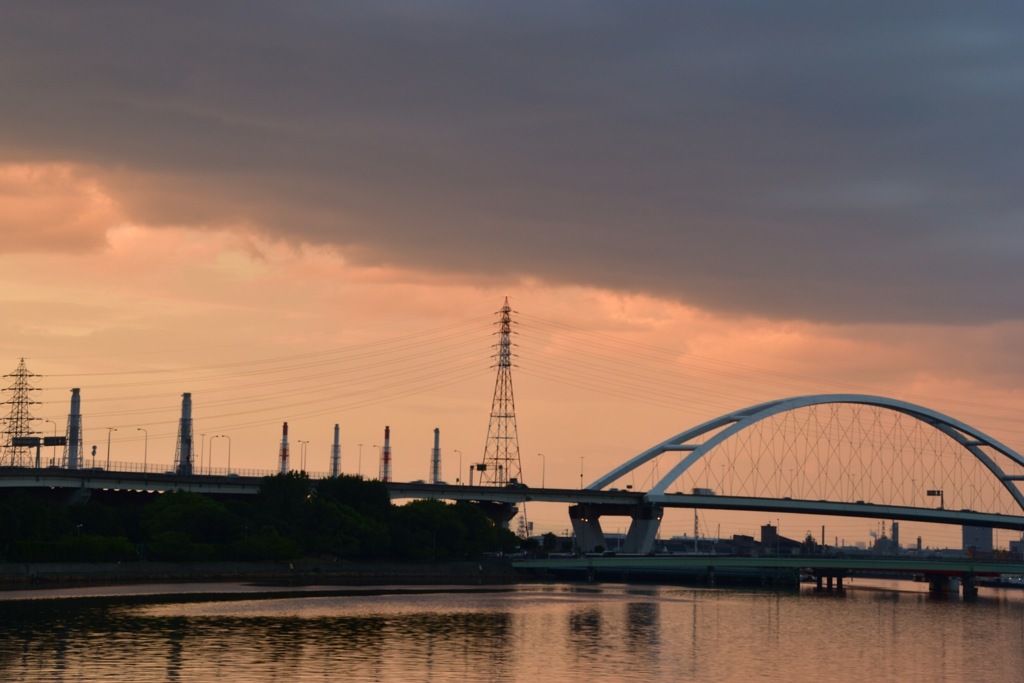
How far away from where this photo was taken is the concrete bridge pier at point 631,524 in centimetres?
19350

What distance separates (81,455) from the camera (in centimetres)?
17362

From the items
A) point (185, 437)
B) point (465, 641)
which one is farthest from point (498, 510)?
point (465, 641)

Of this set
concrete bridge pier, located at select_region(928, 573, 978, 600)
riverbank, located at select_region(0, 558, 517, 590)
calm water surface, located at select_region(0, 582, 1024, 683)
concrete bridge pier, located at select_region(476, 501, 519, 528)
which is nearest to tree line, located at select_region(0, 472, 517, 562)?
riverbank, located at select_region(0, 558, 517, 590)

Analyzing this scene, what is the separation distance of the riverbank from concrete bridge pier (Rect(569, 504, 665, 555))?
3671cm

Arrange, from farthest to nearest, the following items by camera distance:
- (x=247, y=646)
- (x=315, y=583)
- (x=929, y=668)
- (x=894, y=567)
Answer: (x=894, y=567) < (x=315, y=583) < (x=929, y=668) < (x=247, y=646)

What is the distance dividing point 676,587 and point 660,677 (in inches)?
4139

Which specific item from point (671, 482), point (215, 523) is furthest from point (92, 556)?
point (671, 482)

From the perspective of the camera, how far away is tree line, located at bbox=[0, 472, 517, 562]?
114 m

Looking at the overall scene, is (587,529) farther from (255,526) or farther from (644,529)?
(255,526)

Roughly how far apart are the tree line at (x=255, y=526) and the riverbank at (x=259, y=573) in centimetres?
203

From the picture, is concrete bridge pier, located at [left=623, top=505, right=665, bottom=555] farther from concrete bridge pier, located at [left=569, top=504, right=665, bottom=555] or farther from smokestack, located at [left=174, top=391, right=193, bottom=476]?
smokestack, located at [left=174, top=391, right=193, bottom=476]

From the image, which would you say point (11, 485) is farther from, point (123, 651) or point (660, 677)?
point (660, 677)

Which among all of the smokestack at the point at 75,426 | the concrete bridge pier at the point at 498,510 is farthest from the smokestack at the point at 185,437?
the concrete bridge pier at the point at 498,510

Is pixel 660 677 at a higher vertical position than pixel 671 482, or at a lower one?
lower
